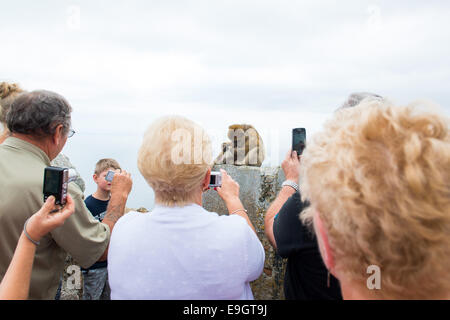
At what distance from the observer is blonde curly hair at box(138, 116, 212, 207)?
5.60 feet

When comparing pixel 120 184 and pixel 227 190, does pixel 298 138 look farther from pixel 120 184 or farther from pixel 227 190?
pixel 120 184

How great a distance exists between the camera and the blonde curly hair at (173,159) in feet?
5.60

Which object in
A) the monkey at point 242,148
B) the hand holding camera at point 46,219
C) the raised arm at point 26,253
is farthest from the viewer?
the monkey at point 242,148

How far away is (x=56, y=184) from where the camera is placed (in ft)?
5.98

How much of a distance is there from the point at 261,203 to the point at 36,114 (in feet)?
6.84

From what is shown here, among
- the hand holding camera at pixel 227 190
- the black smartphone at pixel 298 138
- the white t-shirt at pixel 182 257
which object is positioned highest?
the black smartphone at pixel 298 138

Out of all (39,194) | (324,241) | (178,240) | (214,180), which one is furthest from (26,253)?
(324,241)

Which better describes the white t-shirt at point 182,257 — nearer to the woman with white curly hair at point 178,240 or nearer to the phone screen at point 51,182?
the woman with white curly hair at point 178,240

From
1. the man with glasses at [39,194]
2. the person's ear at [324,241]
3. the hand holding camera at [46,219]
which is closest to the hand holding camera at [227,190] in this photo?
the man with glasses at [39,194]

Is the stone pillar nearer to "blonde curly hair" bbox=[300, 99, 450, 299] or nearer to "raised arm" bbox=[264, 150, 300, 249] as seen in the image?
"raised arm" bbox=[264, 150, 300, 249]

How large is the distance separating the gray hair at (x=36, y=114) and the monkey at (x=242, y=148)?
6.27ft

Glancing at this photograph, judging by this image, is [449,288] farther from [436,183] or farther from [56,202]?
[56,202]

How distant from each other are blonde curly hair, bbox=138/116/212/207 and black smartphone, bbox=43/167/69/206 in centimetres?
48
